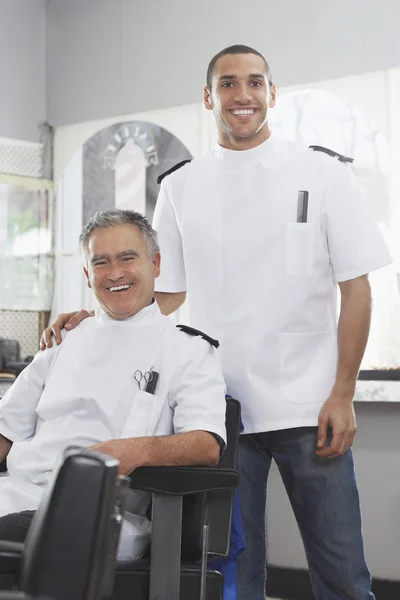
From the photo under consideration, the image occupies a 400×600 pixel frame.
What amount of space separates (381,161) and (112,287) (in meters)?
1.87

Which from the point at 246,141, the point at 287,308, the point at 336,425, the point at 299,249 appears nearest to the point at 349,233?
the point at 299,249

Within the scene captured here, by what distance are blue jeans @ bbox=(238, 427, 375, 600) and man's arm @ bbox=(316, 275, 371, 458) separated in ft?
0.14

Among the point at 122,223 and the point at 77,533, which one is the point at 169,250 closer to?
the point at 122,223

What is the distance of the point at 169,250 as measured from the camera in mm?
2502

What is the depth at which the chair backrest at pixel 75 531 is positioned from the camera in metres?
1.08

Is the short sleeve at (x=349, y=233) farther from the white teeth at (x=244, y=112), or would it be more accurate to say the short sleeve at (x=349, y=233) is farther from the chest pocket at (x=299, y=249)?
the white teeth at (x=244, y=112)

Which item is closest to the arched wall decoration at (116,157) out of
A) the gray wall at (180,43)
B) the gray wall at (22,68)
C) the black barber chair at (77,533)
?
the gray wall at (180,43)

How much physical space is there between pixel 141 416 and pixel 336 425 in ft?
1.58

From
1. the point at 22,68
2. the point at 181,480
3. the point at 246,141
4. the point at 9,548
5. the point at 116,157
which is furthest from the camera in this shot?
the point at 22,68

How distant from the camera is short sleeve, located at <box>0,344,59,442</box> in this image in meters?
2.25

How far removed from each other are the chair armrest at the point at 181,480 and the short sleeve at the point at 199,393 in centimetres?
15

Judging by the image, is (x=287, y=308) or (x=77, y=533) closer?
(x=77, y=533)

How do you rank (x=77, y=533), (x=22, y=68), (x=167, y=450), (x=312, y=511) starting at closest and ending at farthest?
1. (x=77, y=533)
2. (x=167, y=450)
3. (x=312, y=511)
4. (x=22, y=68)

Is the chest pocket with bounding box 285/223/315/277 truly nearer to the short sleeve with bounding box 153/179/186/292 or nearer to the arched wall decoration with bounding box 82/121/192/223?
the short sleeve with bounding box 153/179/186/292
